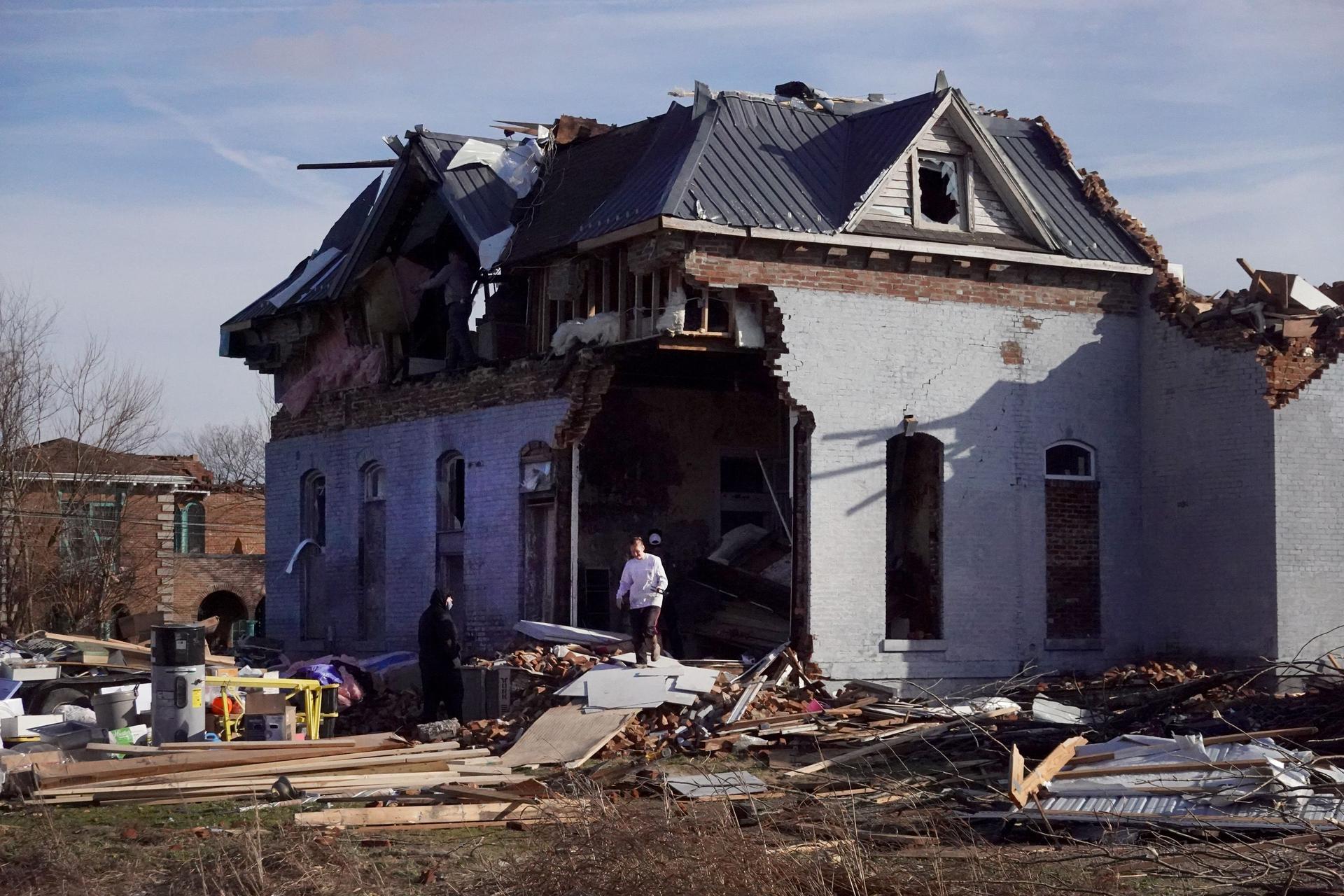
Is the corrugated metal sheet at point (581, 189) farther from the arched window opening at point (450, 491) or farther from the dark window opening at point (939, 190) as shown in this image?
the dark window opening at point (939, 190)

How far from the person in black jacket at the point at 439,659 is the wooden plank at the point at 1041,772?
9125 mm

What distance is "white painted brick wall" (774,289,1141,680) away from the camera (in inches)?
829

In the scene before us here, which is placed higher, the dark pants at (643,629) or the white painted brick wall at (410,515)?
the white painted brick wall at (410,515)

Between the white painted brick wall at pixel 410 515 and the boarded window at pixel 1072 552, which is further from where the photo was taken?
the white painted brick wall at pixel 410 515

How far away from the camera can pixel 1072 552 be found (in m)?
22.5

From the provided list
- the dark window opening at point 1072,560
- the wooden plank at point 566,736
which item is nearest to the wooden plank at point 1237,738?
the wooden plank at point 566,736

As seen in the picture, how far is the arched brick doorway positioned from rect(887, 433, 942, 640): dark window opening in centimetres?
2891

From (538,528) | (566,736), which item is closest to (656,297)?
(538,528)

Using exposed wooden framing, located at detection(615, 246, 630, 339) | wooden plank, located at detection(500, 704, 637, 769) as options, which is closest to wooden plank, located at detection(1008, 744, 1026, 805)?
wooden plank, located at detection(500, 704, 637, 769)

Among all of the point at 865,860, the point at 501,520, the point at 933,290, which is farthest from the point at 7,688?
the point at 865,860

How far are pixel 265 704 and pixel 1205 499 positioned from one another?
1183 centimetres

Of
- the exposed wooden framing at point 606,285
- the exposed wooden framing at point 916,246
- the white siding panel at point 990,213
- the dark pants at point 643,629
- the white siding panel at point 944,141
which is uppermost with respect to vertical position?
the white siding panel at point 944,141

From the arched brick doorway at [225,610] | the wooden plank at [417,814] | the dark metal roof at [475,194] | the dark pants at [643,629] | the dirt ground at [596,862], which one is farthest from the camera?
the arched brick doorway at [225,610]

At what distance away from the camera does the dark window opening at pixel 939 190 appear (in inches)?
877
